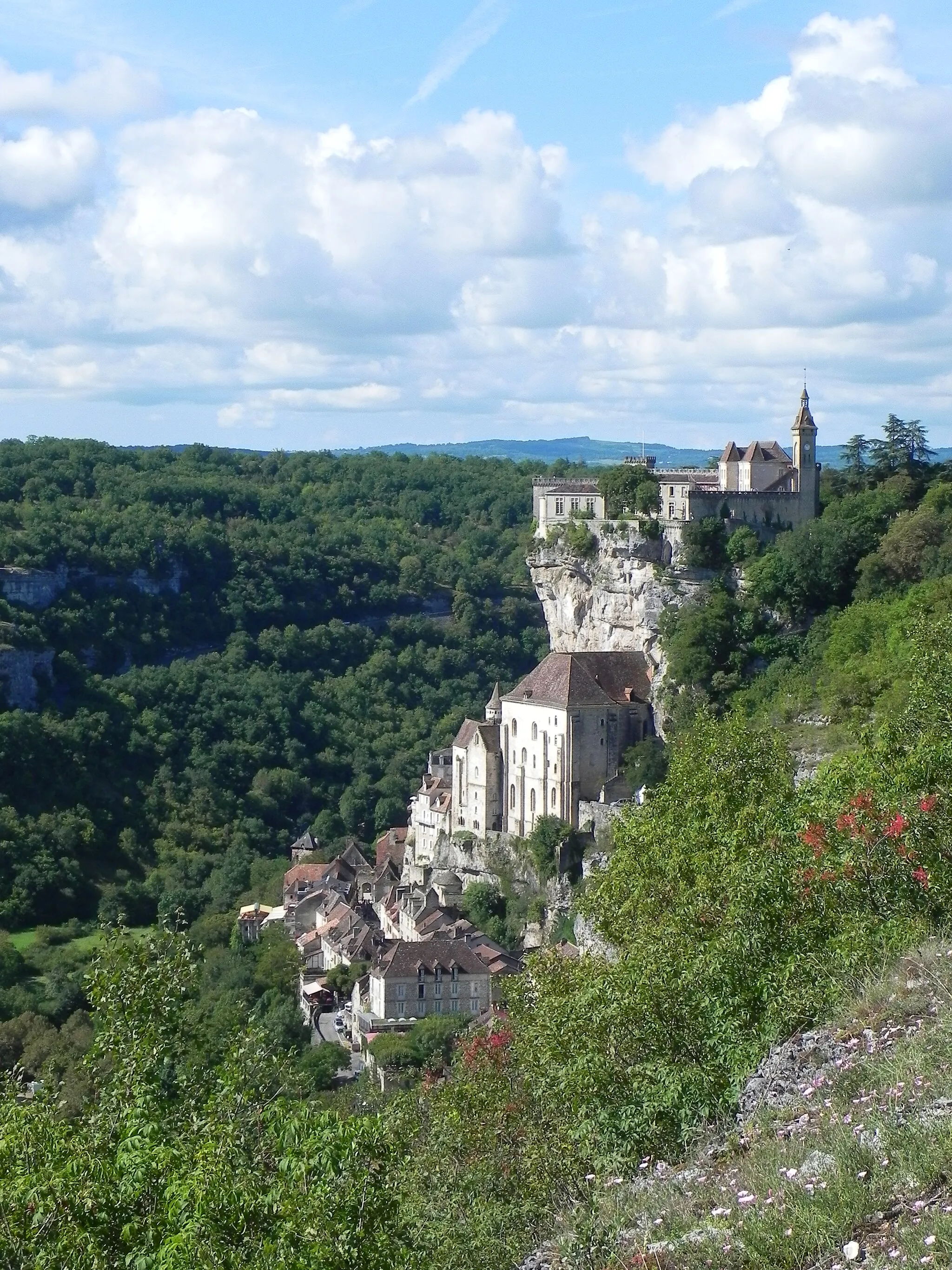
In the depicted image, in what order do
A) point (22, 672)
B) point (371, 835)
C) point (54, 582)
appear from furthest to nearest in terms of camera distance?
1. point (54, 582)
2. point (22, 672)
3. point (371, 835)

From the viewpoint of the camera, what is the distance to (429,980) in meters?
48.1

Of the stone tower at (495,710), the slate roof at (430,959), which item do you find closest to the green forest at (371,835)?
the slate roof at (430,959)

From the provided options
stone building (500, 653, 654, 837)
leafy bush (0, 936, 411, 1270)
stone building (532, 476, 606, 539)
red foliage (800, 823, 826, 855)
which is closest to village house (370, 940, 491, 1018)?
stone building (500, 653, 654, 837)

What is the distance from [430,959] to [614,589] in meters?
13.8

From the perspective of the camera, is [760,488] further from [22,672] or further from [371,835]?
[22,672]

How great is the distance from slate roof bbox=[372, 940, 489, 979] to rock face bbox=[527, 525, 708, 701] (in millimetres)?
10325

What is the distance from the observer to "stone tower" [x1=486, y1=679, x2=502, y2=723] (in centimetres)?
5459

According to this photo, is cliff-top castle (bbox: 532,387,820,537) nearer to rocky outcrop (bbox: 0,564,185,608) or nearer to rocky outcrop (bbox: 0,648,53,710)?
rocky outcrop (bbox: 0,648,53,710)

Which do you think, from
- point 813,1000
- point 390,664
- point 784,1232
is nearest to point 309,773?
point 390,664

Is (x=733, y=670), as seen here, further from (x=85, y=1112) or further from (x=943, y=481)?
(x=85, y=1112)

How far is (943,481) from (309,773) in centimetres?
4261

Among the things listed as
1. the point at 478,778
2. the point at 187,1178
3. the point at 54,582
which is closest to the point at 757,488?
the point at 478,778

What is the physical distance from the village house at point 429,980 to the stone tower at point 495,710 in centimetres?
875

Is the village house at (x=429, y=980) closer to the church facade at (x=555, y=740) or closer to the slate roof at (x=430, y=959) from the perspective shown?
the slate roof at (x=430, y=959)
